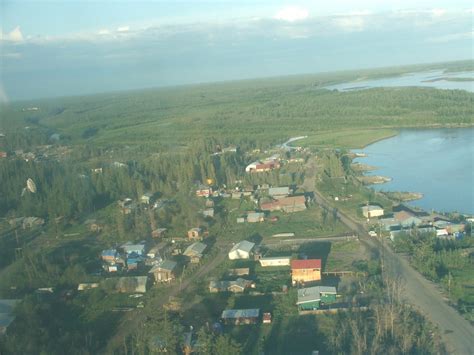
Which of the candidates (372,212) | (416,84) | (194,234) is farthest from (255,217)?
(416,84)

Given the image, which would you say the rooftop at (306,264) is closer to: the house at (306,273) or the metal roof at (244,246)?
the house at (306,273)

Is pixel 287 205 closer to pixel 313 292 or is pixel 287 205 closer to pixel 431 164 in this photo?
pixel 313 292

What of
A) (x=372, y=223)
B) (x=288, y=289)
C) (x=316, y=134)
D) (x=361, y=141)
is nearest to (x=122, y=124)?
(x=316, y=134)

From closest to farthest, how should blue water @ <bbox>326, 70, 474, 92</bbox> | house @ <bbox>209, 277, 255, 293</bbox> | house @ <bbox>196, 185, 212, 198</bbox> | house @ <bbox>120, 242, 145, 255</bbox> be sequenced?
house @ <bbox>209, 277, 255, 293</bbox>, house @ <bbox>120, 242, 145, 255</bbox>, house @ <bbox>196, 185, 212, 198</bbox>, blue water @ <bbox>326, 70, 474, 92</bbox>

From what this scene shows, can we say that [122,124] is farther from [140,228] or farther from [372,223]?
[372,223]

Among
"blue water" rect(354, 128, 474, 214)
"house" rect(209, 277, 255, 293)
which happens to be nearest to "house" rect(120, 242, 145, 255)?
"house" rect(209, 277, 255, 293)

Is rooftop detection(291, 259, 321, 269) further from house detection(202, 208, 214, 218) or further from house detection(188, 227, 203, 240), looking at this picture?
house detection(202, 208, 214, 218)
